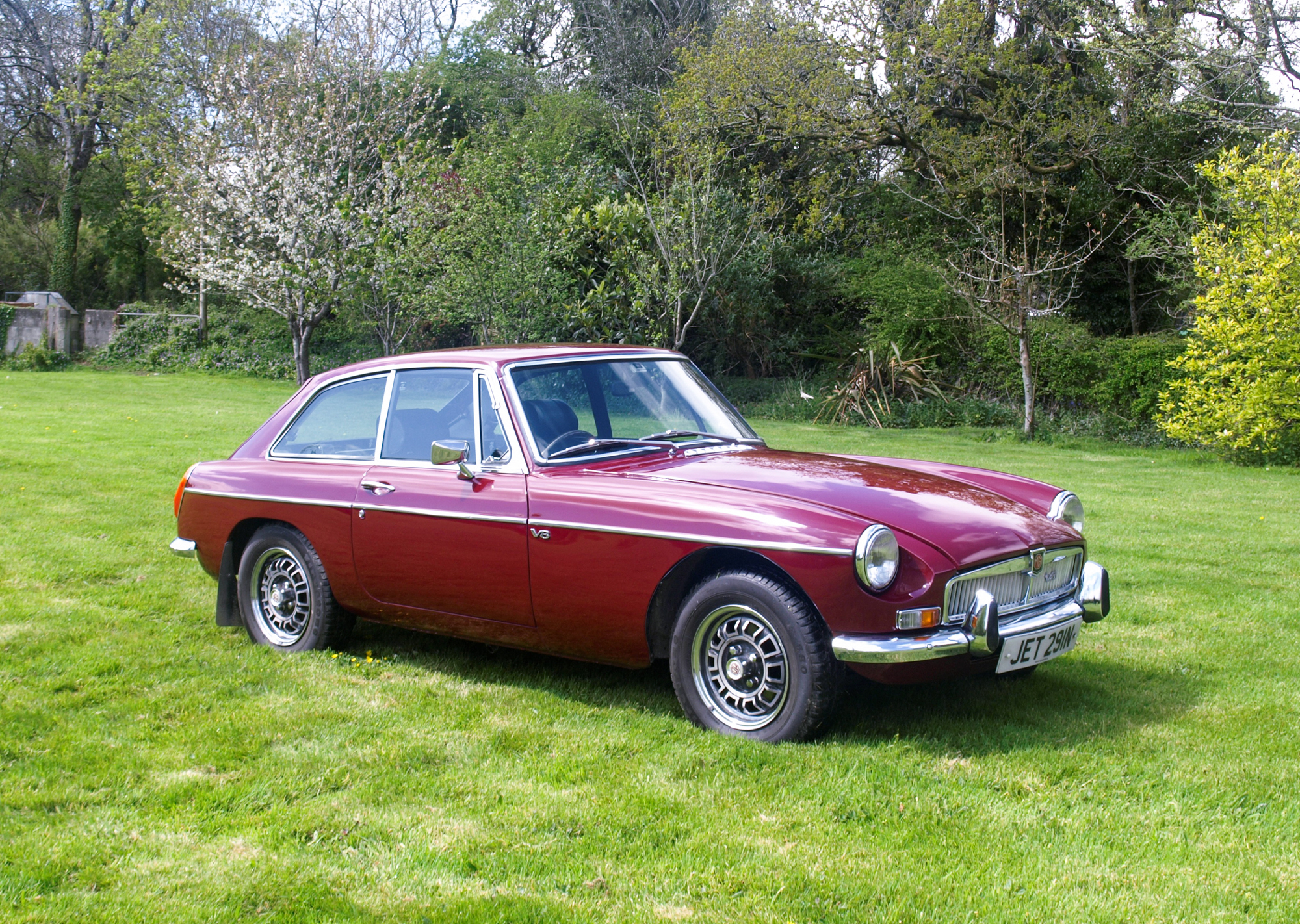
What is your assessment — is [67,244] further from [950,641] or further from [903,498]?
[950,641]

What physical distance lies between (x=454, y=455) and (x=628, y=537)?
0.96 m

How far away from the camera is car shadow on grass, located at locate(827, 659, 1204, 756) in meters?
4.43

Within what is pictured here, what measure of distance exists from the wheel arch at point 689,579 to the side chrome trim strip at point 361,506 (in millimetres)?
700

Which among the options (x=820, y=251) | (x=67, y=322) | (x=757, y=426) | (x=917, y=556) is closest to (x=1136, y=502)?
(x=917, y=556)

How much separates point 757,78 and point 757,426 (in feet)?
26.5

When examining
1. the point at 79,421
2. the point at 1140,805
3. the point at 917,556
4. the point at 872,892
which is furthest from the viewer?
the point at 79,421

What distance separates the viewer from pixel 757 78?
992 inches

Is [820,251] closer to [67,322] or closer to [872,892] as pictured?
[67,322]

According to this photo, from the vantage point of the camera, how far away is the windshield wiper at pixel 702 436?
5480 millimetres

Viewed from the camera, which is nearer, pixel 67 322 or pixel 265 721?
pixel 265 721

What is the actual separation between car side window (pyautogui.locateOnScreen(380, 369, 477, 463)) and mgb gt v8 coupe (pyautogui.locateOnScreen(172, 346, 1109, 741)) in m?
0.01

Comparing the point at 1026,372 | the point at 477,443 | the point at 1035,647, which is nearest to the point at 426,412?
the point at 477,443

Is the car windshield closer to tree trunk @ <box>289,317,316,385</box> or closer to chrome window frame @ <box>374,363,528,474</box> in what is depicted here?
chrome window frame @ <box>374,363,528,474</box>

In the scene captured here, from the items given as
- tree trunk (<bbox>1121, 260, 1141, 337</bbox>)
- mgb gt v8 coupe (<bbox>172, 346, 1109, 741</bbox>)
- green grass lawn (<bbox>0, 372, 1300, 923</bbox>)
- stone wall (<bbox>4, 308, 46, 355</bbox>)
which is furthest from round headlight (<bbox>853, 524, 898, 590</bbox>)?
stone wall (<bbox>4, 308, 46, 355</bbox>)
